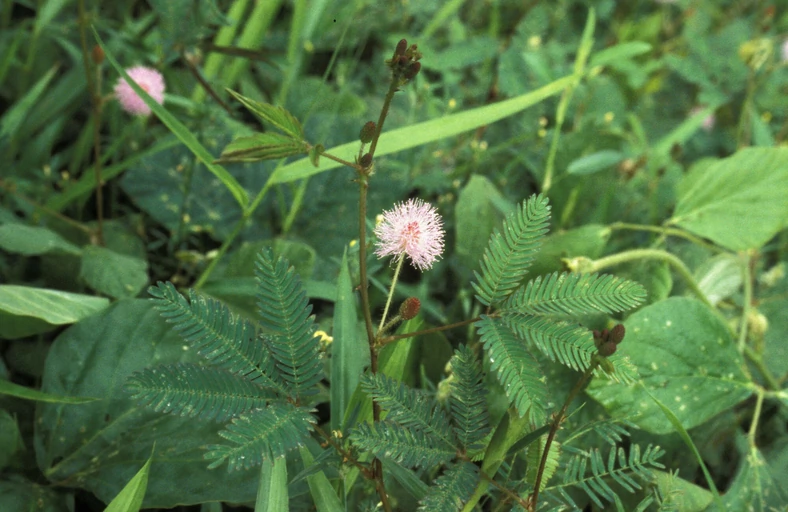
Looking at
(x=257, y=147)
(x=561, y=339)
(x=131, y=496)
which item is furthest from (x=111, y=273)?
(x=561, y=339)

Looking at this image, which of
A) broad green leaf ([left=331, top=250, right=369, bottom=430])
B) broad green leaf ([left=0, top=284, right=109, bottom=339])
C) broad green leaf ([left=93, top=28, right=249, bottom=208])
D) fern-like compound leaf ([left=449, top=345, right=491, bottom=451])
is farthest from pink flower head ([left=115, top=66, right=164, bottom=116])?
fern-like compound leaf ([left=449, top=345, right=491, bottom=451])

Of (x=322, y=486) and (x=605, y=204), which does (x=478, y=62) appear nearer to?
(x=605, y=204)

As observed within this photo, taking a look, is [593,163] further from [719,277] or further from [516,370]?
[516,370]

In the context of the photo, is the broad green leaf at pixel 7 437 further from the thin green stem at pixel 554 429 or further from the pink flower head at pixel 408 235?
the thin green stem at pixel 554 429

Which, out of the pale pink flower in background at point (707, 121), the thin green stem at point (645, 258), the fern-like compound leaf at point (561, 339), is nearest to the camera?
the fern-like compound leaf at point (561, 339)

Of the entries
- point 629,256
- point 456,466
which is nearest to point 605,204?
point 629,256

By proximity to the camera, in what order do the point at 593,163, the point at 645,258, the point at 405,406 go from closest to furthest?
1. the point at 405,406
2. the point at 645,258
3. the point at 593,163

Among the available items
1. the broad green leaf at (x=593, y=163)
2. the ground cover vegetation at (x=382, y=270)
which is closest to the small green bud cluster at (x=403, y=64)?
the ground cover vegetation at (x=382, y=270)
